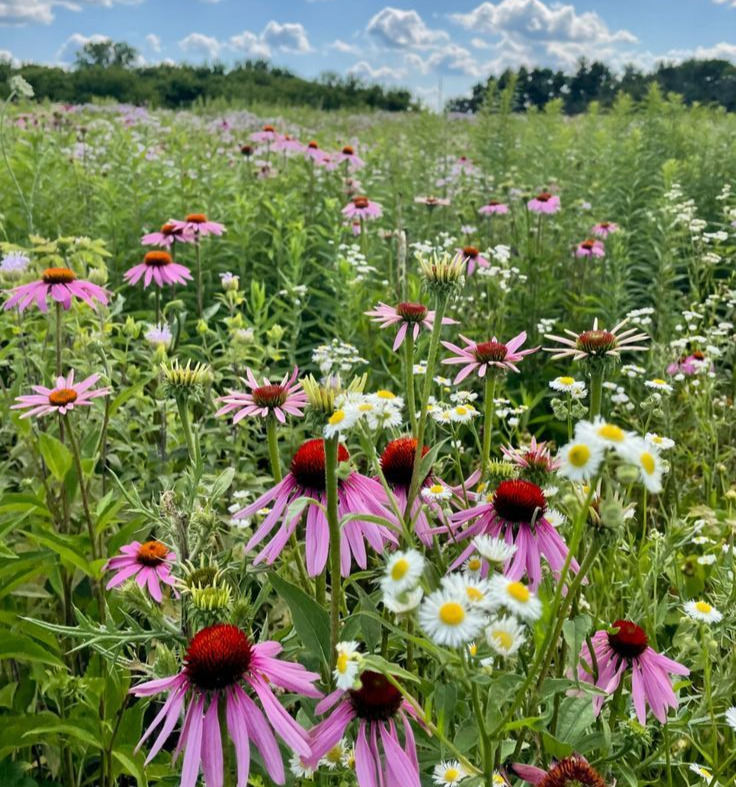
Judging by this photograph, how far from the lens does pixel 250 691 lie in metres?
0.75

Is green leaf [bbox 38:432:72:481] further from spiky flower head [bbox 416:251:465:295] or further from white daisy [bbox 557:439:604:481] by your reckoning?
white daisy [bbox 557:439:604:481]

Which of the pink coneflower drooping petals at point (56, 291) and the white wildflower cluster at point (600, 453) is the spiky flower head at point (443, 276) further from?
the pink coneflower drooping petals at point (56, 291)

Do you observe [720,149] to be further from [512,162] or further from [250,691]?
[250,691]

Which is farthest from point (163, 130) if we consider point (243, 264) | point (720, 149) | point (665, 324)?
point (665, 324)

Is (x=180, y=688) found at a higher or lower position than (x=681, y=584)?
higher

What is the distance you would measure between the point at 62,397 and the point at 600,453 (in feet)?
3.14

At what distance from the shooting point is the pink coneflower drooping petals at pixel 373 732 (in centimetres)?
66

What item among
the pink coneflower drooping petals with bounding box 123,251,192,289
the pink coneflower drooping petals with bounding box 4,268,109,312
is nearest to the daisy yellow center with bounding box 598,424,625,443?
the pink coneflower drooping petals with bounding box 4,268,109,312

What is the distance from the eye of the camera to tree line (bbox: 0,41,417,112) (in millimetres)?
14398

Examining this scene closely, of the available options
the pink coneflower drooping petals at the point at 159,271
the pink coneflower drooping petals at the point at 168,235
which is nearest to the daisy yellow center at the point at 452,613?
the pink coneflower drooping petals at the point at 159,271

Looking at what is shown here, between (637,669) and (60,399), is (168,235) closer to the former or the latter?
(60,399)

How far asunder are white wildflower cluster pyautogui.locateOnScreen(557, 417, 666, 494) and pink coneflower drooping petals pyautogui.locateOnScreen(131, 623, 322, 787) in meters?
0.33

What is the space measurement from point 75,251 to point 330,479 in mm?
1585

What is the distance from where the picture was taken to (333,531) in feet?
2.36
